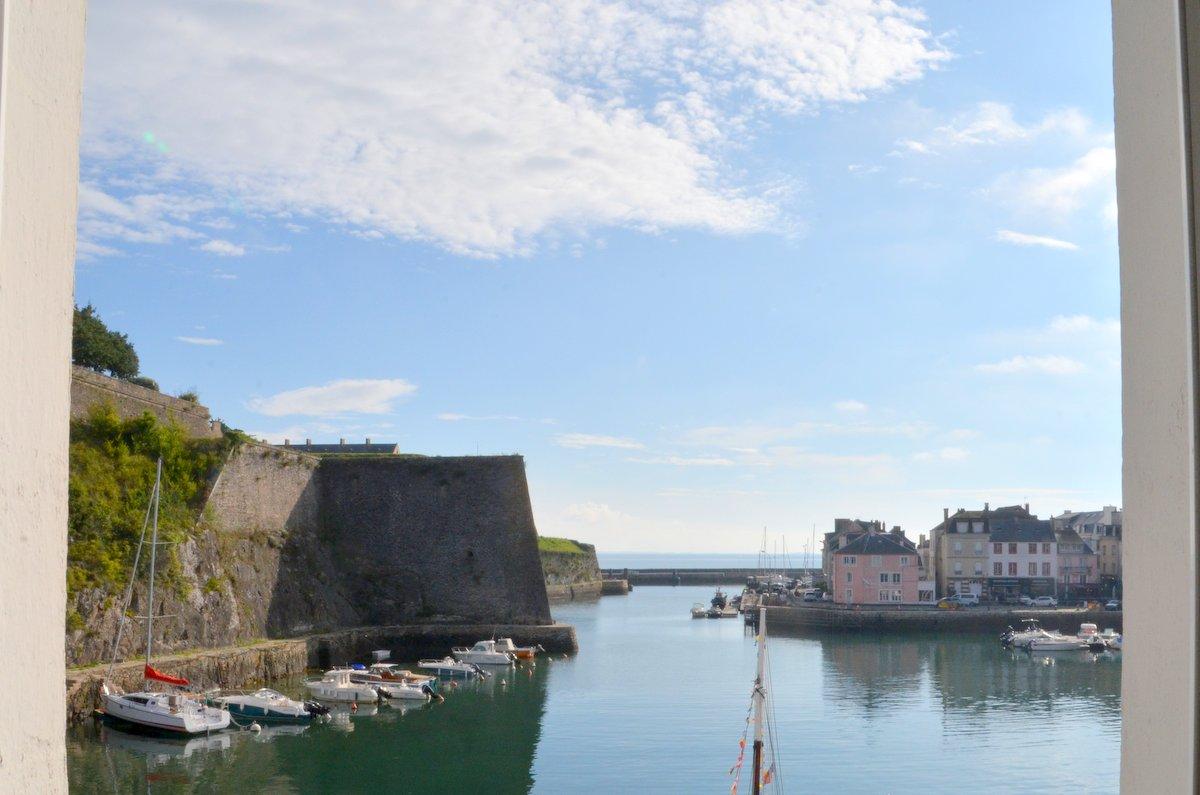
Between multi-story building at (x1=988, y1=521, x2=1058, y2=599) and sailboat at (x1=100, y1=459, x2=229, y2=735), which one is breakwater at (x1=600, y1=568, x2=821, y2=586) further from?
sailboat at (x1=100, y1=459, x2=229, y2=735)

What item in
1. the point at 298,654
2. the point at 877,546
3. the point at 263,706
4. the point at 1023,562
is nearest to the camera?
the point at 263,706

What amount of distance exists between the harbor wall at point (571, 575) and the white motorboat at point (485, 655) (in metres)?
26.8

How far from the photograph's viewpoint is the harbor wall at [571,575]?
57125 mm

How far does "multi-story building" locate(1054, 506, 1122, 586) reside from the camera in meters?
47.0

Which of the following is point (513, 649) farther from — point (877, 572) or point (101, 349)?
point (877, 572)

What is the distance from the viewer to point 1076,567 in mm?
46344

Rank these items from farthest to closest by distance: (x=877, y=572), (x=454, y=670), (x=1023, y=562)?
(x=1023, y=562), (x=877, y=572), (x=454, y=670)

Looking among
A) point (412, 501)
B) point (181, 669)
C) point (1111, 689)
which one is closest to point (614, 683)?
point (412, 501)

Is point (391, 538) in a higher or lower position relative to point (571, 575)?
higher

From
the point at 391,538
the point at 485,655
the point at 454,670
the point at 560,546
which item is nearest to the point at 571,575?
the point at 560,546

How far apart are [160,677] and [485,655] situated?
1009cm

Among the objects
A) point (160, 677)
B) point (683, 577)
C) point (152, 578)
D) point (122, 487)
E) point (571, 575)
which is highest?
point (122, 487)

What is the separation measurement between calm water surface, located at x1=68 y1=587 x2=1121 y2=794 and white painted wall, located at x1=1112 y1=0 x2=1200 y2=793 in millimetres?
13836

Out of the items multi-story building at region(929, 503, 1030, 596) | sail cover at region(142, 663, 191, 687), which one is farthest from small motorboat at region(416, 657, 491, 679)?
multi-story building at region(929, 503, 1030, 596)
